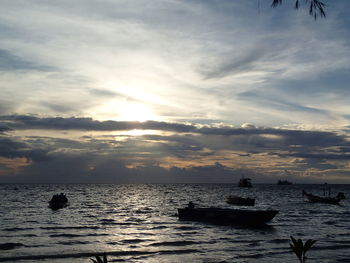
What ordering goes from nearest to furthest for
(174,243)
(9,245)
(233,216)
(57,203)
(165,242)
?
(9,245), (174,243), (165,242), (233,216), (57,203)

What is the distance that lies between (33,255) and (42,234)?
958cm

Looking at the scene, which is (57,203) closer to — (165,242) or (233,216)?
(233,216)

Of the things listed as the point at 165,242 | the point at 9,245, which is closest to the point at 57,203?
the point at 9,245

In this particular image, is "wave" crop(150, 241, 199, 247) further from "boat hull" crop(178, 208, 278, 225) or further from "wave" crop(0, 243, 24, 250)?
"wave" crop(0, 243, 24, 250)

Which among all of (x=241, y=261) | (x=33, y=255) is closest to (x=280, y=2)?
(x=241, y=261)

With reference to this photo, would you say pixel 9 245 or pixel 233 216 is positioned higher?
pixel 233 216

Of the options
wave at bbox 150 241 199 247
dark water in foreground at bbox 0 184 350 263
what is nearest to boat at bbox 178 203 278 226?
dark water in foreground at bbox 0 184 350 263

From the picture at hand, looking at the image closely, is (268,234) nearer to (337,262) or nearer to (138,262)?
(337,262)

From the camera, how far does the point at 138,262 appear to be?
22.1 m

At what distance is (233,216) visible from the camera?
1487 inches

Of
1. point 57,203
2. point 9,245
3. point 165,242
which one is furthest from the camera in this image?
point 57,203

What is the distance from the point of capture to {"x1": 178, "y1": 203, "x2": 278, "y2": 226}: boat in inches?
1449

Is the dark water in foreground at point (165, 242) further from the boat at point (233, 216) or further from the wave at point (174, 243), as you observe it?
the boat at point (233, 216)

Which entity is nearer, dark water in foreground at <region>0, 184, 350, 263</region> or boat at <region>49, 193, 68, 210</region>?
dark water in foreground at <region>0, 184, 350, 263</region>
